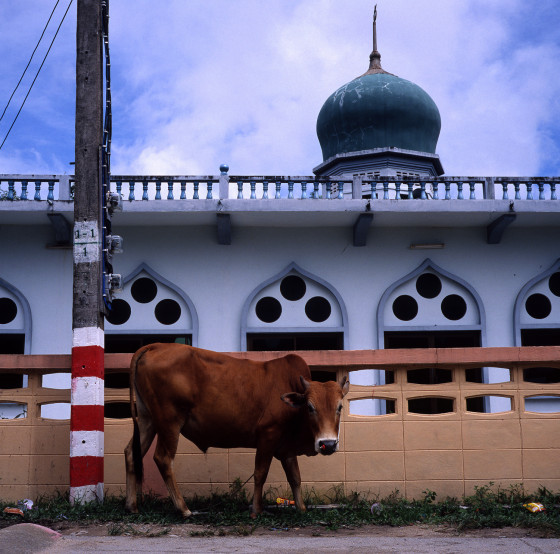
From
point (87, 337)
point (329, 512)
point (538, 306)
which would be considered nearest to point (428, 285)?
point (538, 306)

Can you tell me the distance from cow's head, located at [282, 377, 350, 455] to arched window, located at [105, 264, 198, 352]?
20.6 ft

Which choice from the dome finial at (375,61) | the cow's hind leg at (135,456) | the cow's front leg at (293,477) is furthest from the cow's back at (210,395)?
the dome finial at (375,61)

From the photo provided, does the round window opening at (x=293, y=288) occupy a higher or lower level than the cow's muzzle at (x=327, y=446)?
higher

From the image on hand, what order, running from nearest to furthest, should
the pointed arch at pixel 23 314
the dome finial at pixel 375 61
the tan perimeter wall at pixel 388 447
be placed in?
the tan perimeter wall at pixel 388 447 → the pointed arch at pixel 23 314 → the dome finial at pixel 375 61

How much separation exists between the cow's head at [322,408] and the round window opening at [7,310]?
765 centimetres

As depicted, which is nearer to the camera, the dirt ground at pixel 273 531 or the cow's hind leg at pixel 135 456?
the dirt ground at pixel 273 531

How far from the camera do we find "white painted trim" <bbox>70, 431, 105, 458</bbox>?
6152mm

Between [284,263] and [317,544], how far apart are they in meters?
7.49

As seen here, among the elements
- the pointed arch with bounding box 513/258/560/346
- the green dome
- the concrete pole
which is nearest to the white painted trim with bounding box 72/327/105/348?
the concrete pole

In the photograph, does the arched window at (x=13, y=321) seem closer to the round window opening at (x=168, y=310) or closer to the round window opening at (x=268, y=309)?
the round window opening at (x=168, y=310)

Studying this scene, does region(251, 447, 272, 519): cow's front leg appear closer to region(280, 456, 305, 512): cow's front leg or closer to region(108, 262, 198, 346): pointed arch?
region(280, 456, 305, 512): cow's front leg

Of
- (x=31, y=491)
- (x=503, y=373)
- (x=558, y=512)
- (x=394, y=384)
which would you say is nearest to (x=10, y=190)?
(x=31, y=491)

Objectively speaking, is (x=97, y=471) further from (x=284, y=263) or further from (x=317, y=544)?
(x=284, y=263)

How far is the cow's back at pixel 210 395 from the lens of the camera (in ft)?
18.9
